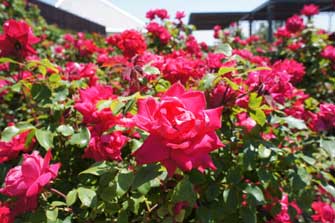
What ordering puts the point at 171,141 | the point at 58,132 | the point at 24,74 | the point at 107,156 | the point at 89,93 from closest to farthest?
1. the point at 171,141
2. the point at 107,156
3. the point at 89,93
4. the point at 58,132
5. the point at 24,74

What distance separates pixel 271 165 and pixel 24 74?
125 cm

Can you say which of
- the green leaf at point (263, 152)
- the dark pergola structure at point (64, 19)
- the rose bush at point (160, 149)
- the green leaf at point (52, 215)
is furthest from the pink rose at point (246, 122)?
the dark pergola structure at point (64, 19)

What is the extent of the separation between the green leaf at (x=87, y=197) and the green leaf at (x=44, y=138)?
0.78ft

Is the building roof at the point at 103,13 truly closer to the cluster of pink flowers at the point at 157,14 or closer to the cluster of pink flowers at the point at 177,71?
the cluster of pink flowers at the point at 157,14

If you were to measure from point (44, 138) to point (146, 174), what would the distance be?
490mm

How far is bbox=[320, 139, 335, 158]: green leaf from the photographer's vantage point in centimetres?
129

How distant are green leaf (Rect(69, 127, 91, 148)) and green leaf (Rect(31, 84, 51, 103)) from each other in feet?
1.01

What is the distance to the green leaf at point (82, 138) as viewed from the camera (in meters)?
1.18

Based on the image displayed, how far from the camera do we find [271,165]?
1.35m

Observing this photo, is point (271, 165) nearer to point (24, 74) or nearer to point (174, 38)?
point (24, 74)

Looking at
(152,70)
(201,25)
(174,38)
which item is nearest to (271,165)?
(152,70)

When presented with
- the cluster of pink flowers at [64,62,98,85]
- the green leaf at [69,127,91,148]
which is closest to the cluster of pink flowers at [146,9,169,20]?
the cluster of pink flowers at [64,62,98,85]

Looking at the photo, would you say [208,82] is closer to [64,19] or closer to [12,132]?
[12,132]

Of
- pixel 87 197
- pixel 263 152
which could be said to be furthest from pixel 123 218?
pixel 263 152
